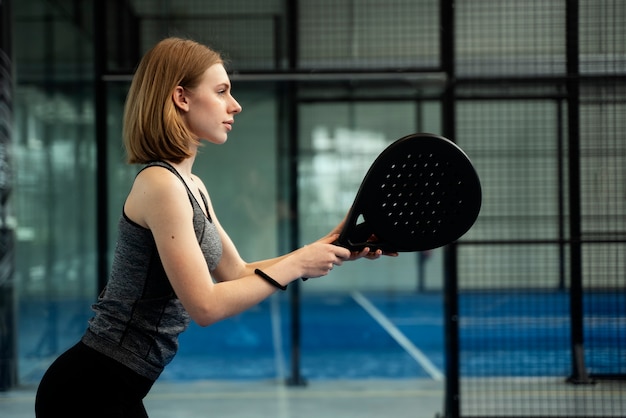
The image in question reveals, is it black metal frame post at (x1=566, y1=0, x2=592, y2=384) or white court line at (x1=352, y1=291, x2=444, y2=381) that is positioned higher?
black metal frame post at (x1=566, y1=0, x2=592, y2=384)

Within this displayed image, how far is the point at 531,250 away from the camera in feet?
20.2

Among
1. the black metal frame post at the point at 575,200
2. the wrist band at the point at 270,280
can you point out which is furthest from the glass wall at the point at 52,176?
the wrist band at the point at 270,280

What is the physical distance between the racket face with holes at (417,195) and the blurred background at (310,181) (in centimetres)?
319

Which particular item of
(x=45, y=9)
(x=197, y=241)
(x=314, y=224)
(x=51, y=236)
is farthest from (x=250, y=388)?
(x=197, y=241)

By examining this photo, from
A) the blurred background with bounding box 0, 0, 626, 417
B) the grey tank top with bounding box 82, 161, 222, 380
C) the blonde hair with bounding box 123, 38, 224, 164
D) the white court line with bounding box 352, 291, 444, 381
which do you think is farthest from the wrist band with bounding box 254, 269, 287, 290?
the white court line with bounding box 352, 291, 444, 381

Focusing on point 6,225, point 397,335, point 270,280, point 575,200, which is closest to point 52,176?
point 6,225

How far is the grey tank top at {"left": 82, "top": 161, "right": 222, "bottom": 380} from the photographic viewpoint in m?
1.53

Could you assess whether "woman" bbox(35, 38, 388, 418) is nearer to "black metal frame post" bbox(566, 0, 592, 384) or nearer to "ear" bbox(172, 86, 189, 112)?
"ear" bbox(172, 86, 189, 112)

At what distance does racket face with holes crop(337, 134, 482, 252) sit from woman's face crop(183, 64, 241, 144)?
304mm

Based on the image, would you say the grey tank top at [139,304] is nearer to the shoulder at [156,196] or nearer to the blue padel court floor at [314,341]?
the shoulder at [156,196]

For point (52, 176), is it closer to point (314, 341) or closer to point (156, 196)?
point (314, 341)

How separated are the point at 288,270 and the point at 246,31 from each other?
384cm

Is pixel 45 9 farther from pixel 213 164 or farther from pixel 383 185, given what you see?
pixel 383 185

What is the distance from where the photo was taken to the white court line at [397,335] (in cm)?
559
